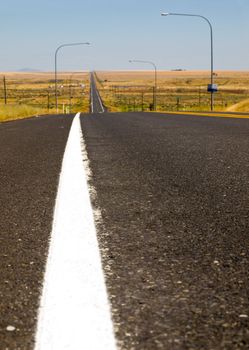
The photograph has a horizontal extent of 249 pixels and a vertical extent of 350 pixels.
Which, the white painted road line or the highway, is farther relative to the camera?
the highway

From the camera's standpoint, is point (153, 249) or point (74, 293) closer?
point (74, 293)

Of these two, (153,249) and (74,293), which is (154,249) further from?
(74,293)

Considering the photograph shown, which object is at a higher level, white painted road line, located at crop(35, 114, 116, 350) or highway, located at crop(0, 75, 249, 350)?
white painted road line, located at crop(35, 114, 116, 350)

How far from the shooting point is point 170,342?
154 cm

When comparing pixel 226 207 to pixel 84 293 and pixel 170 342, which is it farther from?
pixel 170 342

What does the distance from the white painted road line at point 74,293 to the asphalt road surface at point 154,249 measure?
0.04m

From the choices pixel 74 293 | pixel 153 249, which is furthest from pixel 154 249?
pixel 74 293

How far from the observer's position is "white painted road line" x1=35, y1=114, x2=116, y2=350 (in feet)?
5.04

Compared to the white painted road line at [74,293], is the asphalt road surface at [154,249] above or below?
below

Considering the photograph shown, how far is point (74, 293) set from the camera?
1.90 m

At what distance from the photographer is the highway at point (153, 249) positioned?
1644 mm

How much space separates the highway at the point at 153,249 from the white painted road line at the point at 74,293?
1.3 inches

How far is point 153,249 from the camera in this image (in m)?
2.57

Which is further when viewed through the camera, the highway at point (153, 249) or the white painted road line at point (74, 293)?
the highway at point (153, 249)
